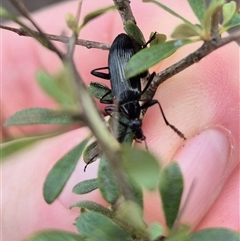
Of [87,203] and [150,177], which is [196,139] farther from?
[150,177]

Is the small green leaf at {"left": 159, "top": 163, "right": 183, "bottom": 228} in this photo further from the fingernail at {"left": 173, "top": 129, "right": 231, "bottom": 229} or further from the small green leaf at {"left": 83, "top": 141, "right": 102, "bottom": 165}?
the fingernail at {"left": 173, "top": 129, "right": 231, "bottom": 229}

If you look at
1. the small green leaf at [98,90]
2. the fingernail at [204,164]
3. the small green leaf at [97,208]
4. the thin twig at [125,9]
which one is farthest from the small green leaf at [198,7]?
the fingernail at [204,164]

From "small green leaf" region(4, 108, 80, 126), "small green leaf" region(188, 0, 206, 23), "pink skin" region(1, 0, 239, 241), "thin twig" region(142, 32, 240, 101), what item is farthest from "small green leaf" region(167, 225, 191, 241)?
"pink skin" region(1, 0, 239, 241)

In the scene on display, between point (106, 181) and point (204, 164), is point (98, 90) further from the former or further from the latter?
point (204, 164)

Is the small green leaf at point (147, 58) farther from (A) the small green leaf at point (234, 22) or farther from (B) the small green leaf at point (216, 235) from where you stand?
(B) the small green leaf at point (216, 235)

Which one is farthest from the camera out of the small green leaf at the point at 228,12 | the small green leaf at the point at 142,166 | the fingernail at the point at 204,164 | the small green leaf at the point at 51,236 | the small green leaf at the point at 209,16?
the fingernail at the point at 204,164

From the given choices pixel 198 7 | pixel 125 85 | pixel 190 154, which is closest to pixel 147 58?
pixel 198 7
